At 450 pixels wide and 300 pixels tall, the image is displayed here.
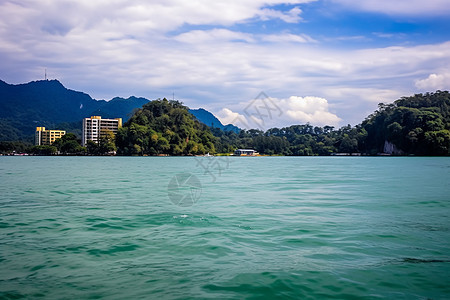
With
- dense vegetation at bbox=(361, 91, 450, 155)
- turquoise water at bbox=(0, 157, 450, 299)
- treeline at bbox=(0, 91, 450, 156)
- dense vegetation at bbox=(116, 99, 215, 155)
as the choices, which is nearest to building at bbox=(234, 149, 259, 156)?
treeline at bbox=(0, 91, 450, 156)

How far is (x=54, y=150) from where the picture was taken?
15700 centimetres

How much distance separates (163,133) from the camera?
147875 millimetres

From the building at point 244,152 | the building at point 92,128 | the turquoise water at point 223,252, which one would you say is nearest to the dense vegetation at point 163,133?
the building at point 244,152

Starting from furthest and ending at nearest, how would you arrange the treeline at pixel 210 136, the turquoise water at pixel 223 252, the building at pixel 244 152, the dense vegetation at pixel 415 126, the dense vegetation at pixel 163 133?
1. the building at pixel 244 152
2. the dense vegetation at pixel 163 133
3. the treeline at pixel 210 136
4. the dense vegetation at pixel 415 126
5. the turquoise water at pixel 223 252

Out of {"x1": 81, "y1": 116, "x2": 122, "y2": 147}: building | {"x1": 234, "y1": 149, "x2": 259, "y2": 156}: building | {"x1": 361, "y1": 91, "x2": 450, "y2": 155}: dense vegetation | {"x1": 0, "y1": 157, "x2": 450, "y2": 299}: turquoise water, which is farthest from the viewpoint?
{"x1": 81, "y1": 116, "x2": 122, "y2": 147}: building

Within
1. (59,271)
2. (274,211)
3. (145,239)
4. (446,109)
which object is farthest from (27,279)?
(446,109)

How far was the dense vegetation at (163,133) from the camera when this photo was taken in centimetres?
13650

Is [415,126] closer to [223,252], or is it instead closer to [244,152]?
[244,152]

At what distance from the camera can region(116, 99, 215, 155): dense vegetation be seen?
448ft

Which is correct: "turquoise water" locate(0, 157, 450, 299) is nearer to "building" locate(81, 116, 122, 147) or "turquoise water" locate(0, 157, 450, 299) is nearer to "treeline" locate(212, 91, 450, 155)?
"treeline" locate(212, 91, 450, 155)

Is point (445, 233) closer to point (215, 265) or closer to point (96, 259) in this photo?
point (215, 265)

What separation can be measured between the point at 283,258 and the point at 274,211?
614 cm

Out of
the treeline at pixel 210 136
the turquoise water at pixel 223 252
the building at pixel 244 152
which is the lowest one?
the turquoise water at pixel 223 252

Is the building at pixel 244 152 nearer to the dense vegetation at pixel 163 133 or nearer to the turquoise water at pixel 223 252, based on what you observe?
the dense vegetation at pixel 163 133
